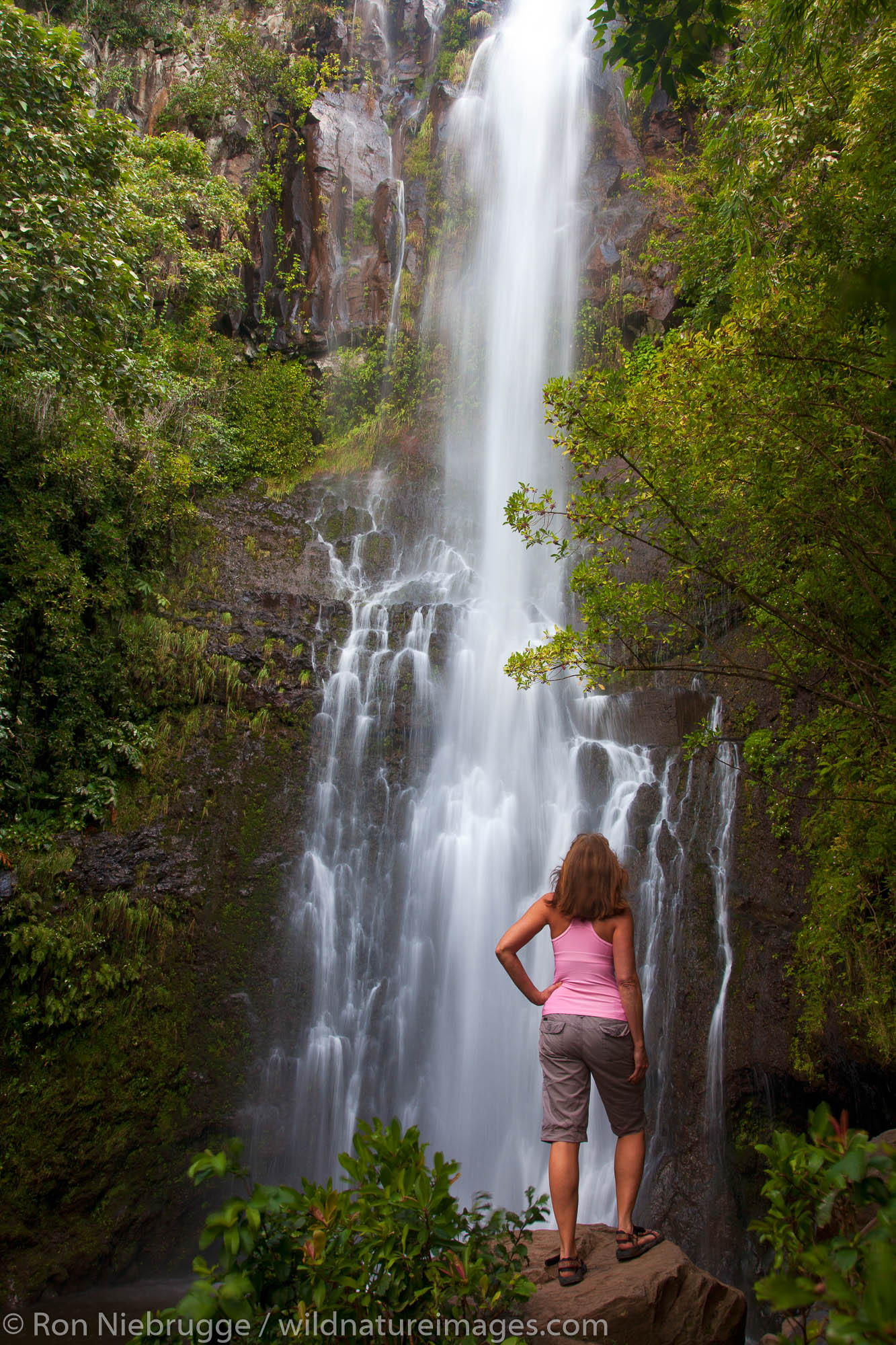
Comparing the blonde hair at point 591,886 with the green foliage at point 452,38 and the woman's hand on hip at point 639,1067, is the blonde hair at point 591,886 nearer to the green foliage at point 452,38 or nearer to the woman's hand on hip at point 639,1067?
the woman's hand on hip at point 639,1067

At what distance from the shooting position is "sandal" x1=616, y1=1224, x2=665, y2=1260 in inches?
124

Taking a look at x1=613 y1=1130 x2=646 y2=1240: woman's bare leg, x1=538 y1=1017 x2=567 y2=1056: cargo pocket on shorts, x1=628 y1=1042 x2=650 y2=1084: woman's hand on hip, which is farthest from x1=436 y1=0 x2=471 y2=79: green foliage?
x1=613 y1=1130 x2=646 y2=1240: woman's bare leg

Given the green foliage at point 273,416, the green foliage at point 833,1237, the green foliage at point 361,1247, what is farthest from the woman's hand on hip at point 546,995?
the green foliage at point 273,416

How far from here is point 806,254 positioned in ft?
18.0

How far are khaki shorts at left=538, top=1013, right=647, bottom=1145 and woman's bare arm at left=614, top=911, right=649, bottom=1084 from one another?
0.09ft

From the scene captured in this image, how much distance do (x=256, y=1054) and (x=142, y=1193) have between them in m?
1.59

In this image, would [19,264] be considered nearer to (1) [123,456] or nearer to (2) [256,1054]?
(1) [123,456]

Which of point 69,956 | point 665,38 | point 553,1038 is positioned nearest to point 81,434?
point 69,956

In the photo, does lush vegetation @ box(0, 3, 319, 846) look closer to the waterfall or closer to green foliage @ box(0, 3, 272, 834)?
green foliage @ box(0, 3, 272, 834)

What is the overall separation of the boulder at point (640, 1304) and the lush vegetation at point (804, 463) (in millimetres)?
3116

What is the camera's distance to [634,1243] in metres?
3.19

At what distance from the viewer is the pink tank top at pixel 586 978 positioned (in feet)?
10.6

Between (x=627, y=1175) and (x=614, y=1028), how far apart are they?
67cm

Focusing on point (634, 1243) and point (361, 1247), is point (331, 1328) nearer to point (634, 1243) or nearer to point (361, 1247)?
point (361, 1247)
